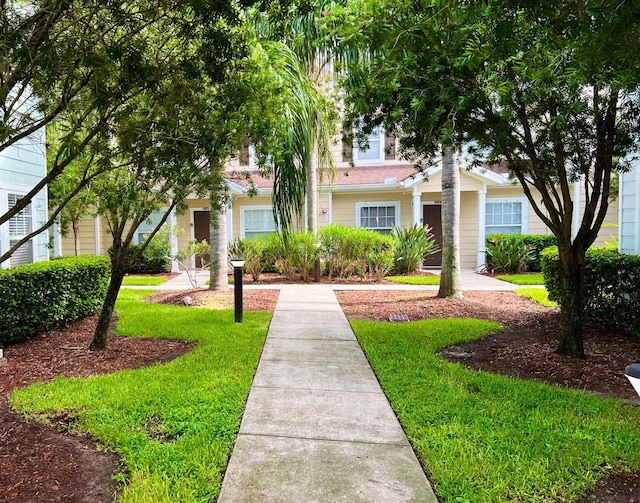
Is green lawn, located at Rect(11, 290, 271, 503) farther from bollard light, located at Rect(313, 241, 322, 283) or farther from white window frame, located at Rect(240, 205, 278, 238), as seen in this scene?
white window frame, located at Rect(240, 205, 278, 238)

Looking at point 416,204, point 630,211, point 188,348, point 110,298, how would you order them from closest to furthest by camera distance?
1. point 110,298
2. point 188,348
3. point 630,211
4. point 416,204

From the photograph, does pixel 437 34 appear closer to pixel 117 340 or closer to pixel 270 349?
pixel 270 349

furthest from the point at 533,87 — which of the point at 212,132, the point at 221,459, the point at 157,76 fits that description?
the point at 221,459

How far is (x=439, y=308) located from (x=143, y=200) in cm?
552

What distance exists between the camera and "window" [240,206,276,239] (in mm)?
15844

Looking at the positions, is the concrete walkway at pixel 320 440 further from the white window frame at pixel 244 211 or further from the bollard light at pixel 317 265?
the white window frame at pixel 244 211

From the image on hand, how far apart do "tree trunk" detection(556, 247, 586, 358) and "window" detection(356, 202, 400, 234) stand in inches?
415

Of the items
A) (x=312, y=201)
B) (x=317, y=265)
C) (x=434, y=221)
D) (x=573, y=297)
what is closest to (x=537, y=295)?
(x=573, y=297)

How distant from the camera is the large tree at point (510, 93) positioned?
3.00 meters

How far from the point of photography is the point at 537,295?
31.1ft

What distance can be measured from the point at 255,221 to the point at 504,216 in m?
8.90

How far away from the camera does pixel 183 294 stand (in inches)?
381

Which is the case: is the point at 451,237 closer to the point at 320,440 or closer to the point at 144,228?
the point at 320,440

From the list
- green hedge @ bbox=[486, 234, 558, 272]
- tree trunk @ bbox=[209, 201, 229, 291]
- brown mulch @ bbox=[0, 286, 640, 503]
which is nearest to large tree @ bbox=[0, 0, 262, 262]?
brown mulch @ bbox=[0, 286, 640, 503]
